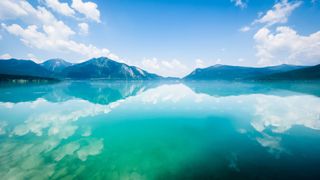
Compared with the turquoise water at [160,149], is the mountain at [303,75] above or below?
above

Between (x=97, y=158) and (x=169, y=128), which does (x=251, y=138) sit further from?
(x=97, y=158)

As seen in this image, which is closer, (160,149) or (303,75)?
(160,149)

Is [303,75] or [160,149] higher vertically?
[303,75]

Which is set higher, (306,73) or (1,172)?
(306,73)

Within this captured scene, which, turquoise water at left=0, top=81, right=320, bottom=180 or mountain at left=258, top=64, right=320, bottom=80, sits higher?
mountain at left=258, top=64, right=320, bottom=80

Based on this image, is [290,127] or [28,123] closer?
[290,127]

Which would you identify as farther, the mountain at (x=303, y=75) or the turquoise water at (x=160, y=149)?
the mountain at (x=303, y=75)

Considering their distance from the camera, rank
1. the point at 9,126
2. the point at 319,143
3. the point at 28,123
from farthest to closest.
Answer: the point at 28,123 → the point at 9,126 → the point at 319,143

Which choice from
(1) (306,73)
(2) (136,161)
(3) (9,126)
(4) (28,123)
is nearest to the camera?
(2) (136,161)

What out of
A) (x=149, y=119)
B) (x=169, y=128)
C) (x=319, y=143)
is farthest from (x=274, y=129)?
(x=149, y=119)

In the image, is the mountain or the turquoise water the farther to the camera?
the mountain
